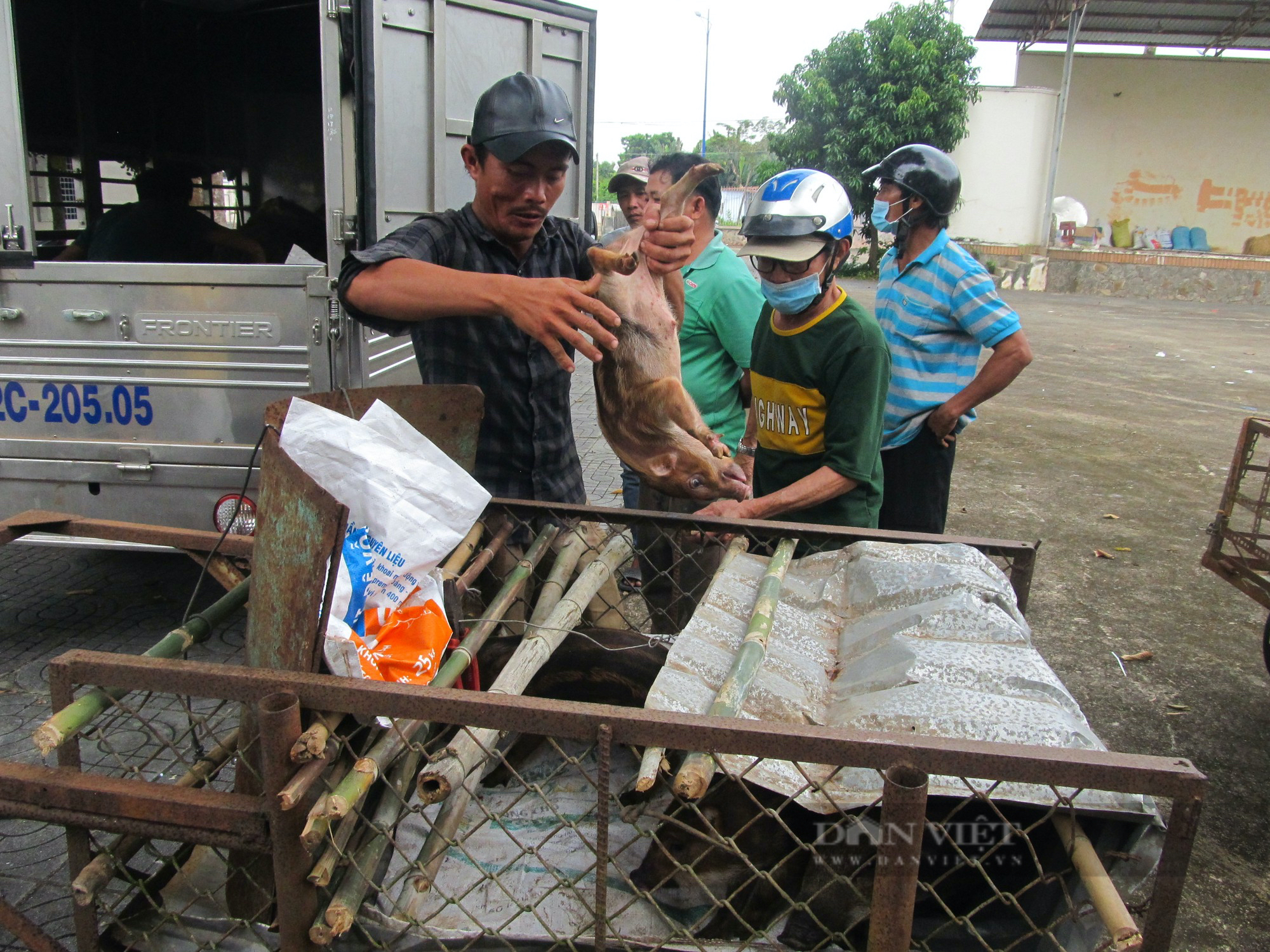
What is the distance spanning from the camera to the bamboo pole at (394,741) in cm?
128

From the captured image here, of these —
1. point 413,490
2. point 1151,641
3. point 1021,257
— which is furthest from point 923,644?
point 1021,257

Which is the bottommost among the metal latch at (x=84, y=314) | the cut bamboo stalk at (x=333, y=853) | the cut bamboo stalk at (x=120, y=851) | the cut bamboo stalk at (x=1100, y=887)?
the cut bamboo stalk at (x=120, y=851)

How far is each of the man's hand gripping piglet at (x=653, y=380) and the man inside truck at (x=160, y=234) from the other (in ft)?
10.9

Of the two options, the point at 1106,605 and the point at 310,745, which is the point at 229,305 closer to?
the point at 310,745

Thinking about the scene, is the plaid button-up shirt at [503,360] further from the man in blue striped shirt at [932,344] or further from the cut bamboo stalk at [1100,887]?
the cut bamboo stalk at [1100,887]

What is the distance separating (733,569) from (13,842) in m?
2.32

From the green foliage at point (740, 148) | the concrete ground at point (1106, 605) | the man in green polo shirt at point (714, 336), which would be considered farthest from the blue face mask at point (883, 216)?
the green foliage at point (740, 148)

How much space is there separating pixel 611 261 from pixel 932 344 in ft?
5.91

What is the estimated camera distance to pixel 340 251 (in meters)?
3.38

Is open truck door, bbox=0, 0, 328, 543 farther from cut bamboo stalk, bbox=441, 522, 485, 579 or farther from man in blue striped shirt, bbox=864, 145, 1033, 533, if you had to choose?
man in blue striped shirt, bbox=864, 145, 1033, 533

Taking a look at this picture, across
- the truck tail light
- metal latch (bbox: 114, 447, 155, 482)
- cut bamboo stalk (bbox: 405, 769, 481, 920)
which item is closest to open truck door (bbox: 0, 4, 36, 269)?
metal latch (bbox: 114, 447, 155, 482)

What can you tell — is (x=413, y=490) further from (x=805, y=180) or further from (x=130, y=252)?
(x=130, y=252)

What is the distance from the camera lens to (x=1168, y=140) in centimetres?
2294

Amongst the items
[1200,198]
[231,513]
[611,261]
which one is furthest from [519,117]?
[1200,198]
